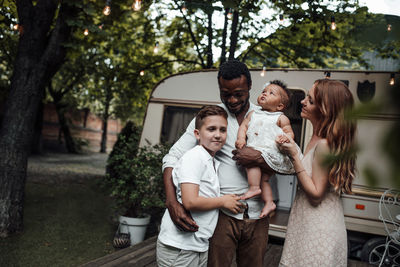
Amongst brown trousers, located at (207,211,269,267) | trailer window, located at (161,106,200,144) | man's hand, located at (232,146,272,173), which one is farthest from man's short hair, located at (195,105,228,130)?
trailer window, located at (161,106,200,144)

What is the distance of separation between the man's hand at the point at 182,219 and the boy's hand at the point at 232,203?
0.20 m

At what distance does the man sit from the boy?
0.26 feet

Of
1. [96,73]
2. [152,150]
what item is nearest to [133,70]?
[152,150]

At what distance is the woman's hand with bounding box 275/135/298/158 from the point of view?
6.09 ft

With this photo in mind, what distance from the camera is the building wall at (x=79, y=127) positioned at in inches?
741

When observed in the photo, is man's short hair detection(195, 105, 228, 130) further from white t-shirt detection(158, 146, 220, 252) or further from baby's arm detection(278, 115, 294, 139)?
baby's arm detection(278, 115, 294, 139)

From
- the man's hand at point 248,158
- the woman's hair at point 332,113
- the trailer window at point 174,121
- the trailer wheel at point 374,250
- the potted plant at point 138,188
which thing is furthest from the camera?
the trailer window at point 174,121

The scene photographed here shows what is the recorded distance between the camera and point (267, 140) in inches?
80.6

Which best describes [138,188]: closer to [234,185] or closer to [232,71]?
[234,185]

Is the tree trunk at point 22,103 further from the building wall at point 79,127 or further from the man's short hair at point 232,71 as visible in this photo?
the building wall at point 79,127

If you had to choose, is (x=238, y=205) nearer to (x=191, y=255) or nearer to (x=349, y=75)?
(x=191, y=255)

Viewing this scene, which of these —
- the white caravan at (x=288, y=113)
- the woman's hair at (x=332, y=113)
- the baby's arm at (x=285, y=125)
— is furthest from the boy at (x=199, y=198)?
the white caravan at (x=288, y=113)

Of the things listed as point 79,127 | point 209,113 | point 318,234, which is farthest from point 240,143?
point 79,127

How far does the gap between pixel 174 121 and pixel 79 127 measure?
1670 centimetres
